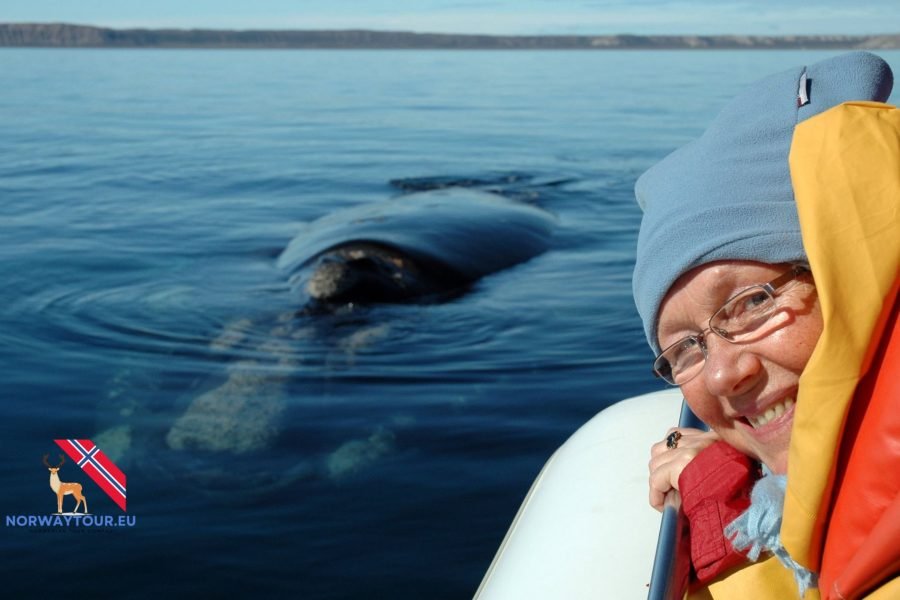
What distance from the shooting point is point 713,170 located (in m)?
2.27

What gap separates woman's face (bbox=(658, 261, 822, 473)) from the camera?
220cm

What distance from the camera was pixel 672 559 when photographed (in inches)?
99.7

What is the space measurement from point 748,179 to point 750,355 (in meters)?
0.37

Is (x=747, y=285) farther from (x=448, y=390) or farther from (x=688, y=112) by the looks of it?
(x=688, y=112)

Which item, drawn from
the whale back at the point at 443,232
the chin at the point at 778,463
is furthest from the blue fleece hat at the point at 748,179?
the whale back at the point at 443,232

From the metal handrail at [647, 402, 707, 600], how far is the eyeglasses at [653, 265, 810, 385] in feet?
1.29

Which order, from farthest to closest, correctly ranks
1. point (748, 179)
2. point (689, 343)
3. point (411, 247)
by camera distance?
point (411, 247) < point (689, 343) < point (748, 179)

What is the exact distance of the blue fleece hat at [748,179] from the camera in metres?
2.17

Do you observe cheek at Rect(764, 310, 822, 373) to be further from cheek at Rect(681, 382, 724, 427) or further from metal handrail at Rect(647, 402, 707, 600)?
metal handrail at Rect(647, 402, 707, 600)

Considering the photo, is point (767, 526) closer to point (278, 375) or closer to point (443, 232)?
point (278, 375)

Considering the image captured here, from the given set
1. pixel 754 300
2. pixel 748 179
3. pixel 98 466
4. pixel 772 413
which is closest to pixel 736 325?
pixel 754 300

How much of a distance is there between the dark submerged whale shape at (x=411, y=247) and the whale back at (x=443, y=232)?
1 centimetres

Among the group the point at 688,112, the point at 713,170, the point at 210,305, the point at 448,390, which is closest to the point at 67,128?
the point at 688,112

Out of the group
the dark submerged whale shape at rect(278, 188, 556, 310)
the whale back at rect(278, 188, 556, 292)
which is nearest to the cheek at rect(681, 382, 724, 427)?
the dark submerged whale shape at rect(278, 188, 556, 310)
